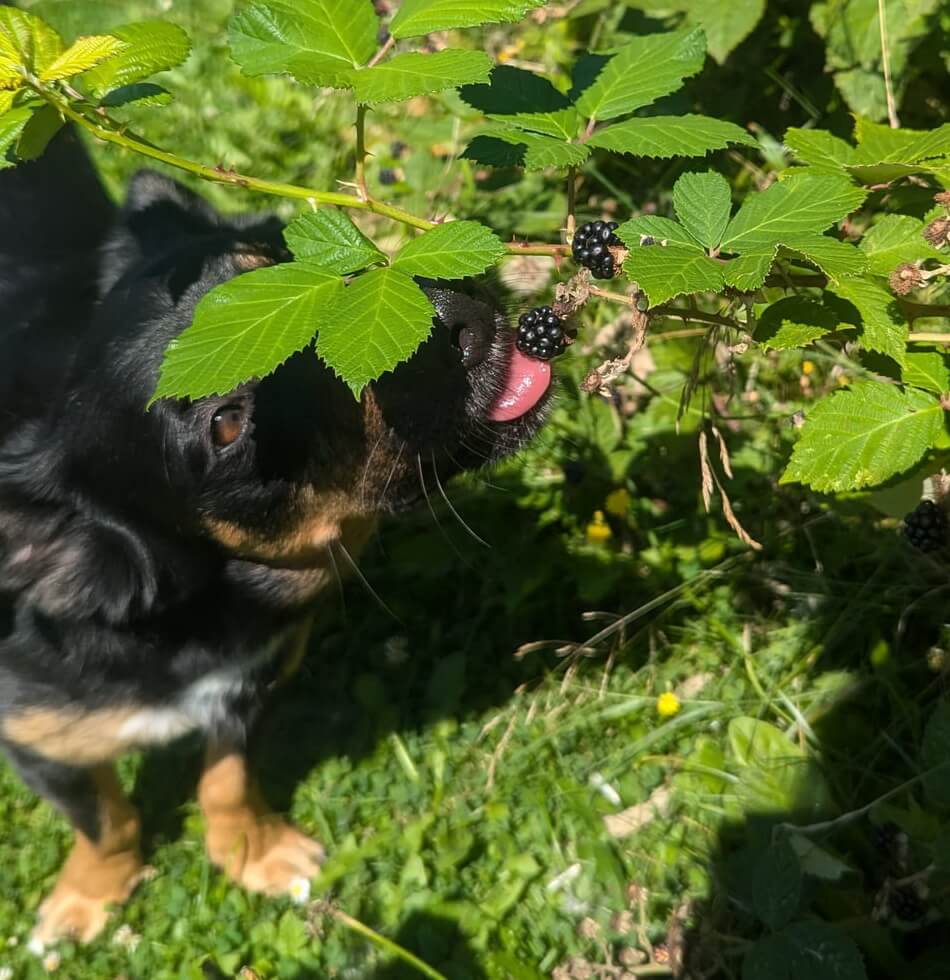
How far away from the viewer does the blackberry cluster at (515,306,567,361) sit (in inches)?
77.4

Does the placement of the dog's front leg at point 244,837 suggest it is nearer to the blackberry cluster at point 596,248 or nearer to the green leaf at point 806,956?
the green leaf at point 806,956

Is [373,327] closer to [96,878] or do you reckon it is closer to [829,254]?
[829,254]

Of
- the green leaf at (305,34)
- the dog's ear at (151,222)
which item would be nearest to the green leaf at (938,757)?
the green leaf at (305,34)

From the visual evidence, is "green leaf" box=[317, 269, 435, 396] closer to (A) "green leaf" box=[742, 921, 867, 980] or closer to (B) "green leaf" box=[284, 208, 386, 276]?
(B) "green leaf" box=[284, 208, 386, 276]

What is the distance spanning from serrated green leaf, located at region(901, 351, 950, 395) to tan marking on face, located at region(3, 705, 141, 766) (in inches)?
83.1

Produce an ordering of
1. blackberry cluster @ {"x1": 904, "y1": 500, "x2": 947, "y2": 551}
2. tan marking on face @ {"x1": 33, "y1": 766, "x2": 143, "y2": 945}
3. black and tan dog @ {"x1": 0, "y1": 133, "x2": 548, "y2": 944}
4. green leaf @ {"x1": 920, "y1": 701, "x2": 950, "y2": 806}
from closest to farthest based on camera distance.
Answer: green leaf @ {"x1": 920, "y1": 701, "x2": 950, "y2": 806} → black and tan dog @ {"x1": 0, "y1": 133, "x2": 548, "y2": 944} → blackberry cluster @ {"x1": 904, "y1": 500, "x2": 947, "y2": 551} → tan marking on face @ {"x1": 33, "y1": 766, "x2": 143, "y2": 945}

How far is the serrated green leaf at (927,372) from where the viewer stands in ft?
5.77

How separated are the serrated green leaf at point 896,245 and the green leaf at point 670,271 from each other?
0.40m

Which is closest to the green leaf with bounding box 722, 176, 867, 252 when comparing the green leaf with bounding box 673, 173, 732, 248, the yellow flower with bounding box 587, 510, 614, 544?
the green leaf with bounding box 673, 173, 732, 248

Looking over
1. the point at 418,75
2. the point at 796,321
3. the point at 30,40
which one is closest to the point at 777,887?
the point at 796,321

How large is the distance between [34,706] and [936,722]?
7.40ft

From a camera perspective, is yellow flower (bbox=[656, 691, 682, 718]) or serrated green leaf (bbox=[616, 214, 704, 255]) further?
yellow flower (bbox=[656, 691, 682, 718])

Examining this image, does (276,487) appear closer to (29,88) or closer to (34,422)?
(34,422)

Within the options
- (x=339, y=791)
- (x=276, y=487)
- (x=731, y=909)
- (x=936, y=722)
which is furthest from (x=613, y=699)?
(x=276, y=487)
